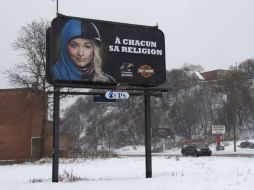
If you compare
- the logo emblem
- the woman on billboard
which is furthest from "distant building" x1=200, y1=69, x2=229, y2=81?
the woman on billboard

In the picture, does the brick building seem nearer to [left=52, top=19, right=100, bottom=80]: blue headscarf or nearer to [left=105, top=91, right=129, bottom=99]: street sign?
[left=105, top=91, right=129, bottom=99]: street sign

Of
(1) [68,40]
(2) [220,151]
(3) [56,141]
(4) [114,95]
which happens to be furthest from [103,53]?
(2) [220,151]

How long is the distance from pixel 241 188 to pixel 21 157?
122 feet

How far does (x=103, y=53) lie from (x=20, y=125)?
106 ft

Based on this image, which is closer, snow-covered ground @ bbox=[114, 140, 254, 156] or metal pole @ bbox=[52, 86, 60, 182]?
metal pole @ bbox=[52, 86, 60, 182]

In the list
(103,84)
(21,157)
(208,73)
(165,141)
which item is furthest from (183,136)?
(103,84)

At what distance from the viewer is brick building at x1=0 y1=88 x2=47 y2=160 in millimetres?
49906

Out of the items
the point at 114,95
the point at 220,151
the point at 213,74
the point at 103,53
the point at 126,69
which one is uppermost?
the point at 213,74

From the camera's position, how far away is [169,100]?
4341 inches

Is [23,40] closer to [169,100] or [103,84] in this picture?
[103,84]

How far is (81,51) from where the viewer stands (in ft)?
66.5

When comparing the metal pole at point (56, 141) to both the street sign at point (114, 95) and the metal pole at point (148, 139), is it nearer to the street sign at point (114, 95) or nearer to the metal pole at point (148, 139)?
the street sign at point (114, 95)

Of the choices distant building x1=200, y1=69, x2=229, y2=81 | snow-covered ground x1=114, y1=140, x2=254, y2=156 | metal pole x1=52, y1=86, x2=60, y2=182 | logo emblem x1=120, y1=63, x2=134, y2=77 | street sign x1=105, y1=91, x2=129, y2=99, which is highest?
distant building x1=200, y1=69, x2=229, y2=81

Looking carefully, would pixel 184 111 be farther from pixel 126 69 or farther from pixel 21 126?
pixel 126 69
